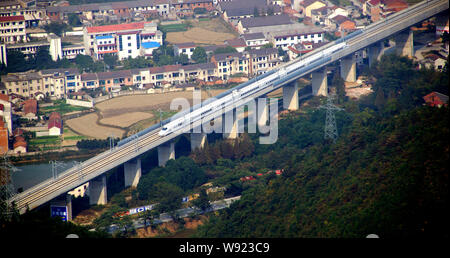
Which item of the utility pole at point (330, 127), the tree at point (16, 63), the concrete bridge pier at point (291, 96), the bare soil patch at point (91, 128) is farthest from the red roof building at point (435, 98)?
the tree at point (16, 63)

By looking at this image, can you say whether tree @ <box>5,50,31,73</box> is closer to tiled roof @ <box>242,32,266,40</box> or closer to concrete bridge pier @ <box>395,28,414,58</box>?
tiled roof @ <box>242,32,266,40</box>

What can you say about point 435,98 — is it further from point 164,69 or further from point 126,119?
point 164,69

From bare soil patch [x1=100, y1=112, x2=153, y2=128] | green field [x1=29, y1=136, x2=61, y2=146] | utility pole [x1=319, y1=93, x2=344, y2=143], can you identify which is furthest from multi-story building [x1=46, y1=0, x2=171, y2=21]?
utility pole [x1=319, y1=93, x2=344, y2=143]

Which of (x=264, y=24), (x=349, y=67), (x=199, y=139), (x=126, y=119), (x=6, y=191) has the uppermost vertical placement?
(x=264, y=24)

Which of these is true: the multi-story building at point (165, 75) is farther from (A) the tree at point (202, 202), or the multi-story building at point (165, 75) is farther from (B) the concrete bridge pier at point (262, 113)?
(A) the tree at point (202, 202)

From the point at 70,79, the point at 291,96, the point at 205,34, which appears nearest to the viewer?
the point at 291,96

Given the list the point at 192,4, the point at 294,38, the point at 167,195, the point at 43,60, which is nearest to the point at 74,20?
the point at 43,60

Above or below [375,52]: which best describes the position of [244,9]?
above
